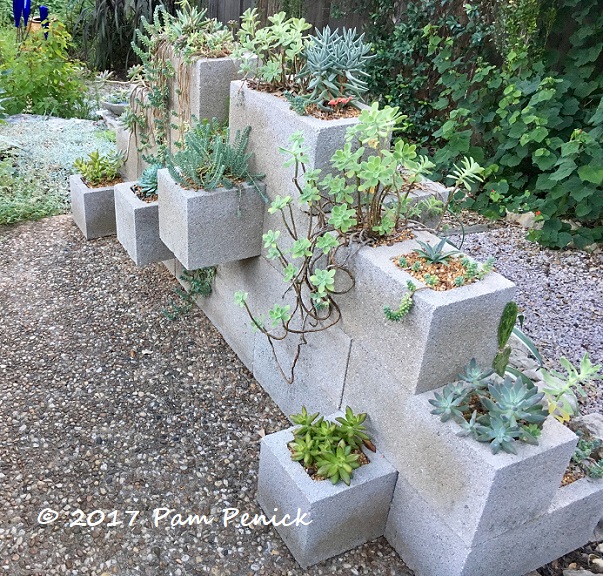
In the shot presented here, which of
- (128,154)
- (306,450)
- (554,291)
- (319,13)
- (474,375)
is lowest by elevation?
(554,291)

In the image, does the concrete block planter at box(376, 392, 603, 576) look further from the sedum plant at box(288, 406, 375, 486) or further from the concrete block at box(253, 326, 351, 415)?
the concrete block at box(253, 326, 351, 415)

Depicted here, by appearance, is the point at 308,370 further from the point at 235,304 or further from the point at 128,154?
the point at 128,154

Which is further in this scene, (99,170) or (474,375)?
(99,170)

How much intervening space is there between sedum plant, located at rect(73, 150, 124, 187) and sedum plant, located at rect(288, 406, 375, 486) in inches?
99.6

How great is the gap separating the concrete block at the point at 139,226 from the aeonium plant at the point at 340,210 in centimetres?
92

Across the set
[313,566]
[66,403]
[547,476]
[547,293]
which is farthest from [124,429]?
[547,293]

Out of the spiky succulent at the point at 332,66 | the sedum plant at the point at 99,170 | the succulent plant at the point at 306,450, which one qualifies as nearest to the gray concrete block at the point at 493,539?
the succulent plant at the point at 306,450

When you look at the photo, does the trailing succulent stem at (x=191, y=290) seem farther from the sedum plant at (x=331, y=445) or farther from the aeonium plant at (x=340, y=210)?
the sedum plant at (x=331, y=445)

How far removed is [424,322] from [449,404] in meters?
0.25

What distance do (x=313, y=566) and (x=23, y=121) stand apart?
16.0 ft

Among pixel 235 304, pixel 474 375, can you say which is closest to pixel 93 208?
pixel 235 304

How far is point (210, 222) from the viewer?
8.97 feet

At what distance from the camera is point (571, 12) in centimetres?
437

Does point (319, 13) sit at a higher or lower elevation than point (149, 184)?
higher
